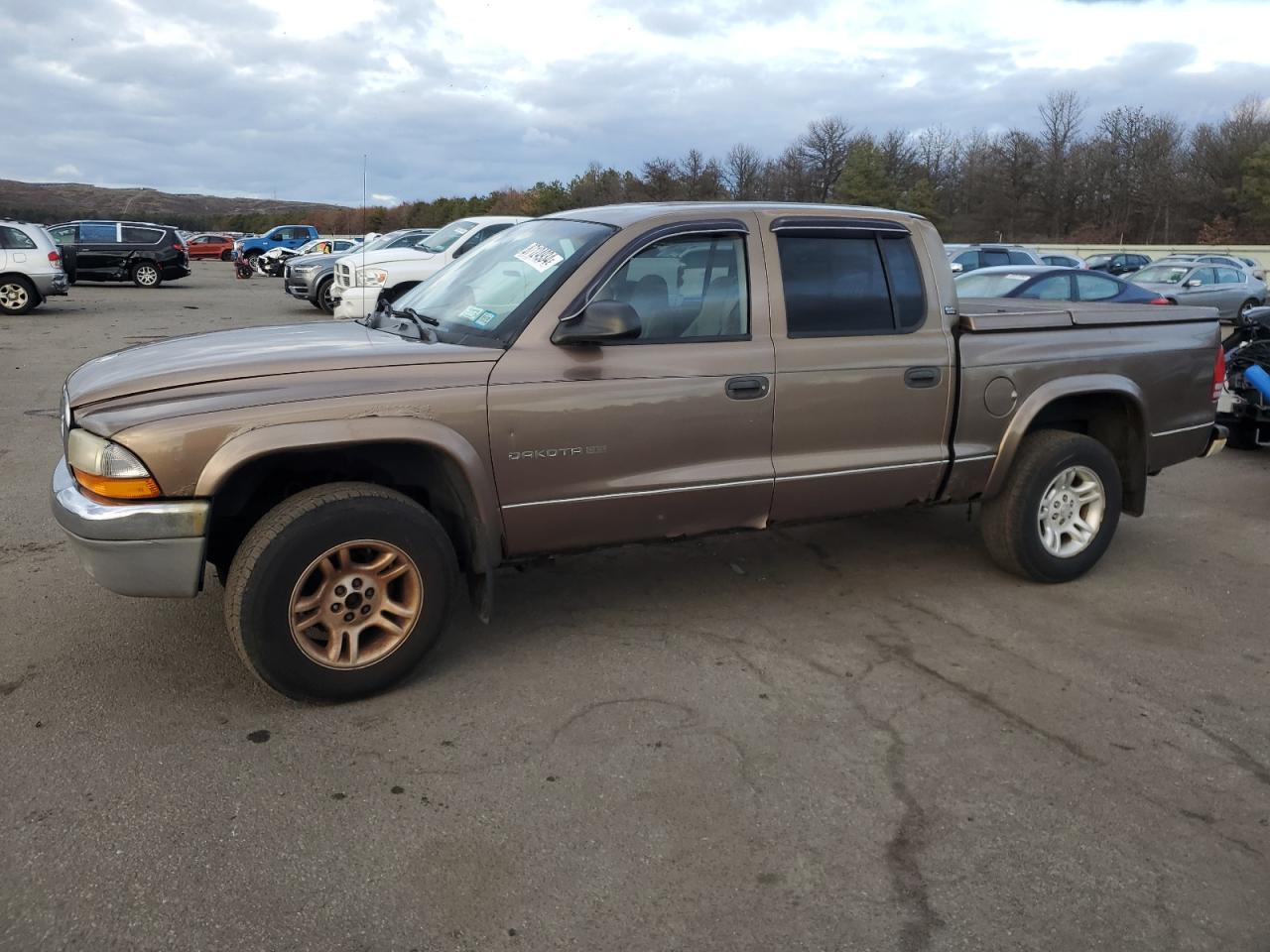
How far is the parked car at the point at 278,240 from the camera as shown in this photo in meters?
40.8

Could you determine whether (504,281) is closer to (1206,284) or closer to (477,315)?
(477,315)

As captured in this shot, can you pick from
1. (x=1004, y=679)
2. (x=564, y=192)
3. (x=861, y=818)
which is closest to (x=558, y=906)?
(x=861, y=818)

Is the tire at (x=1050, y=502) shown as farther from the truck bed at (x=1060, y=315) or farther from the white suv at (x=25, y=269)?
the white suv at (x=25, y=269)

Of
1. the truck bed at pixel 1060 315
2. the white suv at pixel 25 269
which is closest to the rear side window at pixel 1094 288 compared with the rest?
the truck bed at pixel 1060 315

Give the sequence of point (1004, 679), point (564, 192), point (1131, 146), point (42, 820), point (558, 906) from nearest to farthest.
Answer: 1. point (558, 906)
2. point (42, 820)
3. point (1004, 679)
4. point (564, 192)
5. point (1131, 146)

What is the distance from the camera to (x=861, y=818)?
3.17m

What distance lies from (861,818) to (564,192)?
47398 mm

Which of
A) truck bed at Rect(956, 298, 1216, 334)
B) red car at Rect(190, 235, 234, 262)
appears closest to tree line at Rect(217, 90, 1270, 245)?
red car at Rect(190, 235, 234, 262)

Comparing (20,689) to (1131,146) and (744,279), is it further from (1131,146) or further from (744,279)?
(1131,146)

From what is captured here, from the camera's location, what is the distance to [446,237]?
16.3m

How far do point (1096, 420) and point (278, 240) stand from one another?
41946mm

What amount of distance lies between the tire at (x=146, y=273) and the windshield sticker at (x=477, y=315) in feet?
85.1

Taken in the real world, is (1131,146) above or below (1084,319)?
above

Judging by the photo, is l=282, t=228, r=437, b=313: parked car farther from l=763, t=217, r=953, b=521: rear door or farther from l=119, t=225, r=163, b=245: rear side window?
l=763, t=217, r=953, b=521: rear door
